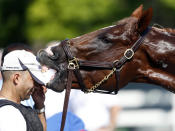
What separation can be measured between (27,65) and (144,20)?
1039 millimetres

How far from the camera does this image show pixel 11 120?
3145 mm

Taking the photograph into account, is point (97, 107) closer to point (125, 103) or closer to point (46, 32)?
point (125, 103)

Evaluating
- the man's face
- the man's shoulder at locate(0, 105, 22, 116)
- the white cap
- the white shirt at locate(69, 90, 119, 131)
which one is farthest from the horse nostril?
the white shirt at locate(69, 90, 119, 131)

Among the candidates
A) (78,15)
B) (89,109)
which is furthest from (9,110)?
(78,15)

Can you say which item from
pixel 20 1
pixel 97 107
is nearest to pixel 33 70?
pixel 97 107

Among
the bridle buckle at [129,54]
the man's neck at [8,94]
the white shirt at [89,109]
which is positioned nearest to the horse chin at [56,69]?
the man's neck at [8,94]

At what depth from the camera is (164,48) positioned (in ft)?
11.5

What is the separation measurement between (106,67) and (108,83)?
0.15m

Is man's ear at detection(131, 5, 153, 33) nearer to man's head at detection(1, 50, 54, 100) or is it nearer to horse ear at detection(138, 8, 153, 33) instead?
horse ear at detection(138, 8, 153, 33)

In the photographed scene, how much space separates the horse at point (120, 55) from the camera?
3.52 m

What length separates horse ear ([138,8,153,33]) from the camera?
136 inches

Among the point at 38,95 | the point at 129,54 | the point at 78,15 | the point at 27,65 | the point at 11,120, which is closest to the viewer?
the point at 11,120

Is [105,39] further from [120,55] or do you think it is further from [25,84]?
[25,84]

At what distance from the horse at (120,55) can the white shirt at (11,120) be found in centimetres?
44
